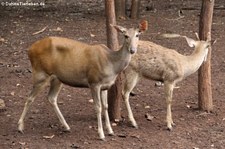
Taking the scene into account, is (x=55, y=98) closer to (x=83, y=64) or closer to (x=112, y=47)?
(x=83, y=64)

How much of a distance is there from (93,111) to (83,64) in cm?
135

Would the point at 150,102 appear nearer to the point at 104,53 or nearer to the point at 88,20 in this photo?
the point at 104,53

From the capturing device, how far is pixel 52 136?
670 centimetres

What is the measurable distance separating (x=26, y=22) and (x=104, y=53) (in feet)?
27.2

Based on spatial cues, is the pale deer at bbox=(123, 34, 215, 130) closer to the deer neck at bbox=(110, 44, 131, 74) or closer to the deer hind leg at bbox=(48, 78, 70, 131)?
the deer neck at bbox=(110, 44, 131, 74)

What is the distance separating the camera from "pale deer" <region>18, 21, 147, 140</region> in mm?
6391

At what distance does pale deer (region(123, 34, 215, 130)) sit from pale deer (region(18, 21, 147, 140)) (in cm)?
54

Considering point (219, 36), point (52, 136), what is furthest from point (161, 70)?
point (219, 36)

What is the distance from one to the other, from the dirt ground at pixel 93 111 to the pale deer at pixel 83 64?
25 centimetres

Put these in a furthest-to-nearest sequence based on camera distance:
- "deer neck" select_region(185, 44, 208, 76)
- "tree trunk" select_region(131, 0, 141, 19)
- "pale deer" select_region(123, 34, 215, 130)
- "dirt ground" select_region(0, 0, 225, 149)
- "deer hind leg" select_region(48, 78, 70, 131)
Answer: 1. "tree trunk" select_region(131, 0, 141, 19)
2. "deer neck" select_region(185, 44, 208, 76)
3. "pale deer" select_region(123, 34, 215, 130)
4. "deer hind leg" select_region(48, 78, 70, 131)
5. "dirt ground" select_region(0, 0, 225, 149)

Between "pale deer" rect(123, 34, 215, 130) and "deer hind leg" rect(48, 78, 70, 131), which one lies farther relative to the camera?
"pale deer" rect(123, 34, 215, 130)

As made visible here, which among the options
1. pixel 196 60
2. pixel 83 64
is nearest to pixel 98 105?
pixel 83 64

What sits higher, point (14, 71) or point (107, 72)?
point (107, 72)

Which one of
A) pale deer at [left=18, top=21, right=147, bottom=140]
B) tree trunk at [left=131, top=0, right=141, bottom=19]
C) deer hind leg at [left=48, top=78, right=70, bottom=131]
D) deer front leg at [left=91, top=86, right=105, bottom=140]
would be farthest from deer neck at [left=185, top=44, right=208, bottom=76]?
tree trunk at [left=131, top=0, right=141, bottom=19]
